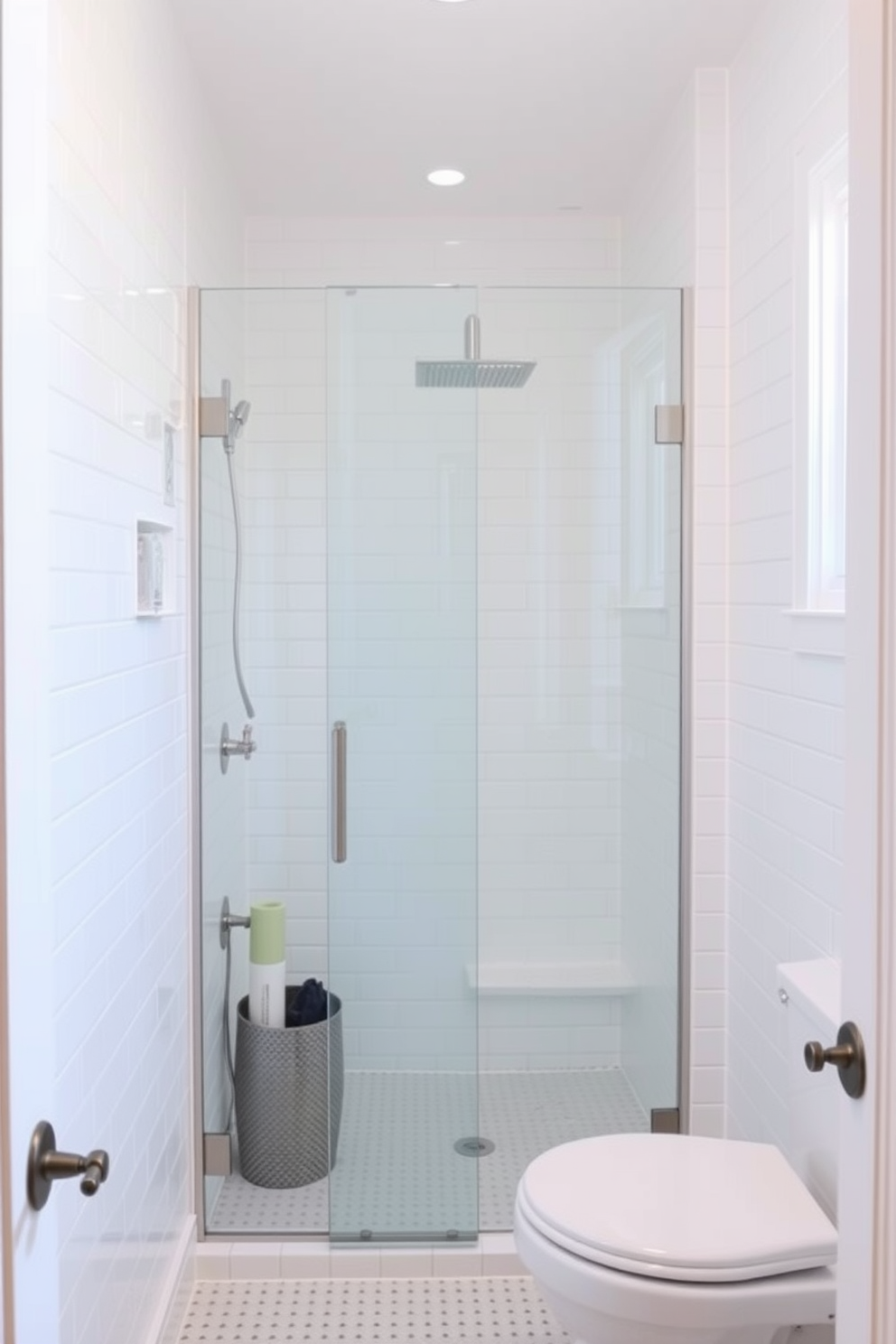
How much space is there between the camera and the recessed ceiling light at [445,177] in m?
3.13

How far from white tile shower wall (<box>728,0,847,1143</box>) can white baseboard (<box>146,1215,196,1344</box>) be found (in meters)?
1.24

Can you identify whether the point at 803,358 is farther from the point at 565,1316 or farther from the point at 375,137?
the point at 565,1316

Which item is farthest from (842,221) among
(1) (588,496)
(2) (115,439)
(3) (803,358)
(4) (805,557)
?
(2) (115,439)

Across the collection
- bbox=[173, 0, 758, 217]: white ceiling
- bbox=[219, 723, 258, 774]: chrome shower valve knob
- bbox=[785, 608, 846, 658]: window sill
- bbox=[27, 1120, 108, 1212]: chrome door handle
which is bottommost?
bbox=[27, 1120, 108, 1212]: chrome door handle

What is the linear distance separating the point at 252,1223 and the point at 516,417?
206 centimetres

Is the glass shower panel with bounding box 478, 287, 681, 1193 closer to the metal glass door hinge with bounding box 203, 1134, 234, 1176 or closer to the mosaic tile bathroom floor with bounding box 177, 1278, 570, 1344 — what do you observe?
the mosaic tile bathroom floor with bounding box 177, 1278, 570, 1344

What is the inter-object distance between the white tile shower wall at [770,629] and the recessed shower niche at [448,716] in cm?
19

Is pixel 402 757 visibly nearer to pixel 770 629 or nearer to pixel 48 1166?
pixel 770 629

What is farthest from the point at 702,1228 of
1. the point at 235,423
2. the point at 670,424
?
the point at 235,423

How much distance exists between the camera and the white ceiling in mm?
2332

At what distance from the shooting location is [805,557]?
213cm

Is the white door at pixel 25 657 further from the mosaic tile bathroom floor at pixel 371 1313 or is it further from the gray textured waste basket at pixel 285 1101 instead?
the gray textured waste basket at pixel 285 1101

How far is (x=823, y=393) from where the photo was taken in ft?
6.76

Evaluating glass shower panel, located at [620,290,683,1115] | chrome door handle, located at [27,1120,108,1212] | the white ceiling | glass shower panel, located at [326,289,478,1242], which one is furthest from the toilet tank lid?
the white ceiling
